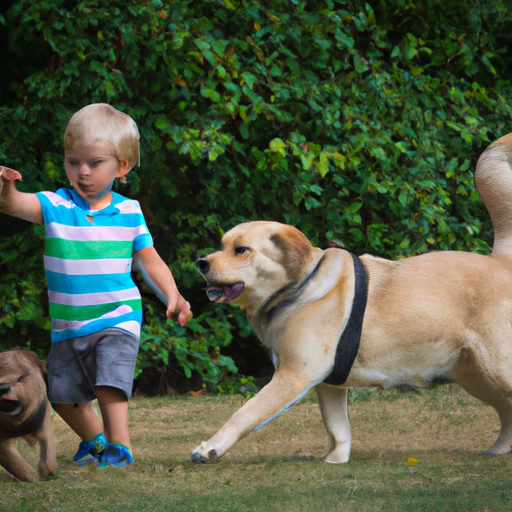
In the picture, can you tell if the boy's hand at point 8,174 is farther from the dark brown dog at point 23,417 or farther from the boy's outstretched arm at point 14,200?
the dark brown dog at point 23,417

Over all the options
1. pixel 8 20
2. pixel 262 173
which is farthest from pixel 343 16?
pixel 8 20

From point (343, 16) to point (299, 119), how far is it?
2.70 feet

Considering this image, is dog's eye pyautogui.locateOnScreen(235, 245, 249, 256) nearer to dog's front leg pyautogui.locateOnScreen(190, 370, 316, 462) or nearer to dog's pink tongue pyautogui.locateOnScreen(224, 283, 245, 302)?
dog's pink tongue pyautogui.locateOnScreen(224, 283, 245, 302)

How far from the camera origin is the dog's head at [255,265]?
334 centimetres

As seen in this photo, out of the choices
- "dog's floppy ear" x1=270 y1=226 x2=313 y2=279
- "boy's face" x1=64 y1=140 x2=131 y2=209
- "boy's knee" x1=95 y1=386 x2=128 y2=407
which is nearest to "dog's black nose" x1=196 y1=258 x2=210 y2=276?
"dog's floppy ear" x1=270 y1=226 x2=313 y2=279

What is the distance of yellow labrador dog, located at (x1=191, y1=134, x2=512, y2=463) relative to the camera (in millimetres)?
3328

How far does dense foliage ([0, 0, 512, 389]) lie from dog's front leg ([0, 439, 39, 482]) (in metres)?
2.42

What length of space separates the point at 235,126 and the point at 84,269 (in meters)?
2.98

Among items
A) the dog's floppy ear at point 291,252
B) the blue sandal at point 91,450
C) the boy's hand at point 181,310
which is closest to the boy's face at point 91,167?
the boy's hand at point 181,310

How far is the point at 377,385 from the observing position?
11.3 feet

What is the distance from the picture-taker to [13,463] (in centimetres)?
304

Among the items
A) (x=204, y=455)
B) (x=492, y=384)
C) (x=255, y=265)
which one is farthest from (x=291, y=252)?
(x=492, y=384)

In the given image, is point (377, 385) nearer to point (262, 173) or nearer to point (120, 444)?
point (120, 444)

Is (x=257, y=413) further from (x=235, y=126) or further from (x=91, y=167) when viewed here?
(x=235, y=126)
